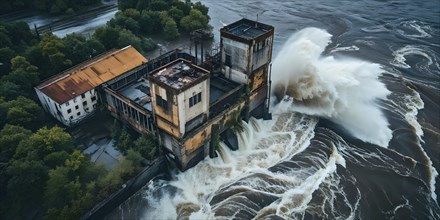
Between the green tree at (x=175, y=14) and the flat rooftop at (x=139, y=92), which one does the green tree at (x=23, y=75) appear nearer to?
the flat rooftop at (x=139, y=92)

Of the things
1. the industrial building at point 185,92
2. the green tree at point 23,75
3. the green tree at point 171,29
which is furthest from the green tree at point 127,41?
the green tree at point 23,75

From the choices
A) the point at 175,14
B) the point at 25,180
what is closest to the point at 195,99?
the point at 25,180

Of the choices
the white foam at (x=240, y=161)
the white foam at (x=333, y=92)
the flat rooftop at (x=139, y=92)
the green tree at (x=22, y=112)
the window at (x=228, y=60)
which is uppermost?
the window at (x=228, y=60)

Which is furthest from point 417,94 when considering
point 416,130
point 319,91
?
point 319,91

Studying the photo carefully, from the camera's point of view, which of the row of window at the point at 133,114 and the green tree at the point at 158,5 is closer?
the row of window at the point at 133,114

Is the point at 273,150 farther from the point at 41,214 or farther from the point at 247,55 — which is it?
the point at 41,214

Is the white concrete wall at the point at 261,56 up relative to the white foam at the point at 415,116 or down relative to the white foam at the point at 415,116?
up

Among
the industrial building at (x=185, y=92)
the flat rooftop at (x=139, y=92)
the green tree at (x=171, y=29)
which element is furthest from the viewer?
the green tree at (x=171, y=29)
